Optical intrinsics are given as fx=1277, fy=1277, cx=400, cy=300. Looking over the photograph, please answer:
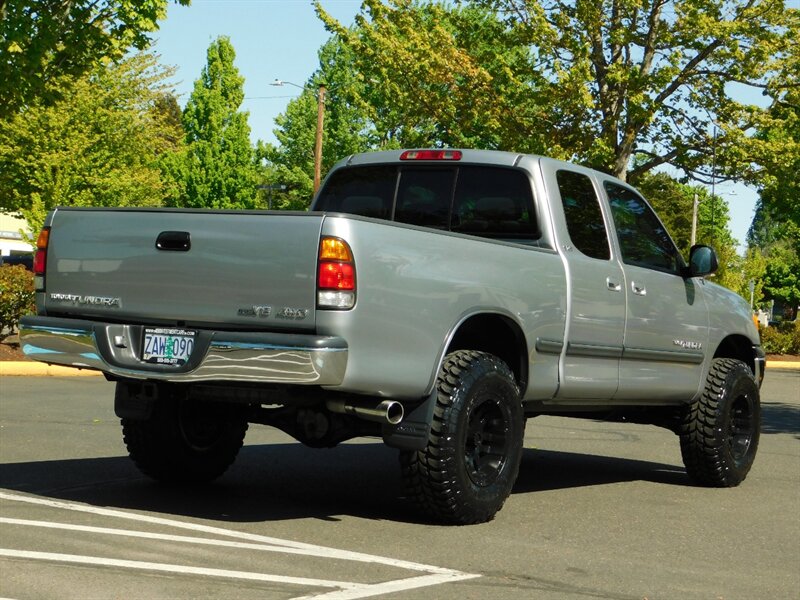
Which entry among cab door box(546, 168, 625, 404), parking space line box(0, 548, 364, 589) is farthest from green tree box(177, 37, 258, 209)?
parking space line box(0, 548, 364, 589)

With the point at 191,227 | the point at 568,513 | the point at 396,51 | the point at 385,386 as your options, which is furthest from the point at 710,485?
the point at 396,51

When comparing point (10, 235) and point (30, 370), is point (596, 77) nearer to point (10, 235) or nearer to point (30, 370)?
point (30, 370)

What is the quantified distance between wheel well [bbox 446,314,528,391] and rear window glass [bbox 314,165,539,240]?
0.73 m

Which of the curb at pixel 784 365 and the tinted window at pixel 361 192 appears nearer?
the tinted window at pixel 361 192

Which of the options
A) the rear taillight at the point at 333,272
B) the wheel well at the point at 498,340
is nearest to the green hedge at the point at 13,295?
the wheel well at the point at 498,340

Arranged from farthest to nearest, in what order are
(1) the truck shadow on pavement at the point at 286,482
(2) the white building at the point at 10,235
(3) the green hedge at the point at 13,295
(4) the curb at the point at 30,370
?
(2) the white building at the point at 10,235, (3) the green hedge at the point at 13,295, (4) the curb at the point at 30,370, (1) the truck shadow on pavement at the point at 286,482

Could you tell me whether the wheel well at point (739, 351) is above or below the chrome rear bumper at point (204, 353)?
below

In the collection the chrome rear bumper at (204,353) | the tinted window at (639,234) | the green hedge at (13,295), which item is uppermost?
the tinted window at (639,234)

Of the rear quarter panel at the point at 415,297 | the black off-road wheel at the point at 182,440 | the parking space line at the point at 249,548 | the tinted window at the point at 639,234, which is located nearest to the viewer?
the parking space line at the point at 249,548

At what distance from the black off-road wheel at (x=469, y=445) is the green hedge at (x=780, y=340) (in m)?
32.3

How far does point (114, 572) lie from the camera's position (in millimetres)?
5223

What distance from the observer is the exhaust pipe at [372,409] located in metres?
6.33

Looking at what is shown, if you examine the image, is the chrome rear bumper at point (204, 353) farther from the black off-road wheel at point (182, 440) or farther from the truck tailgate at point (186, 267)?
the black off-road wheel at point (182, 440)

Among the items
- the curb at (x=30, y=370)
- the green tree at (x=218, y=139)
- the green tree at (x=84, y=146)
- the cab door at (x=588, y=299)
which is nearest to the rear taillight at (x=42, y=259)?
the cab door at (x=588, y=299)
